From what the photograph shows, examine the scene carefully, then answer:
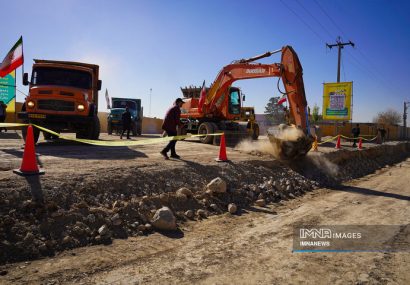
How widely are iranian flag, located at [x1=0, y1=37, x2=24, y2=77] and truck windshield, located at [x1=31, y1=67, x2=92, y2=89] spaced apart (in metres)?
9.11

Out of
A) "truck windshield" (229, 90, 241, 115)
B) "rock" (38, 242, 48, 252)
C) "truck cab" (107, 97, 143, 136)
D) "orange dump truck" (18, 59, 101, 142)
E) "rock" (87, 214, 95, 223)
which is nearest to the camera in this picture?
"rock" (38, 242, 48, 252)

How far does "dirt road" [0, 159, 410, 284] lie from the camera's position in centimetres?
356

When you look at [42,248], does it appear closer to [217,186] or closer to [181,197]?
[181,197]

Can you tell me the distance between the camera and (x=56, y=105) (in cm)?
1087

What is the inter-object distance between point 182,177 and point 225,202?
3.92ft

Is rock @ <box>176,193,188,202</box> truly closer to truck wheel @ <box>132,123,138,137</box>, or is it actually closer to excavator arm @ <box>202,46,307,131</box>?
excavator arm @ <box>202,46,307,131</box>

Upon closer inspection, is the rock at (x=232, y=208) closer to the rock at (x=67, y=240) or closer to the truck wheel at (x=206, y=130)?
the rock at (x=67, y=240)

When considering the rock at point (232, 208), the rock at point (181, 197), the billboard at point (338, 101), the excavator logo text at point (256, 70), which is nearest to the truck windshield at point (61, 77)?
the excavator logo text at point (256, 70)

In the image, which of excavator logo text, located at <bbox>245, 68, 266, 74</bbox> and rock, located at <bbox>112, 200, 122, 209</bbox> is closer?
rock, located at <bbox>112, 200, 122, 209</bbox>

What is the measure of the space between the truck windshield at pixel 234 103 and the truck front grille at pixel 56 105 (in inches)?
337

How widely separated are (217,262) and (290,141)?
7585 mm

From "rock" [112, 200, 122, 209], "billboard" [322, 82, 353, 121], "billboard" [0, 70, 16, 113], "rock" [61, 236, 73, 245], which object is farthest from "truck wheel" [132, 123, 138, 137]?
"billboard" [322, 82, 353, 121]

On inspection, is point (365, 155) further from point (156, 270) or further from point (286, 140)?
point (156, 270)

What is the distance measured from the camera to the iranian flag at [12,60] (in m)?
18.5
